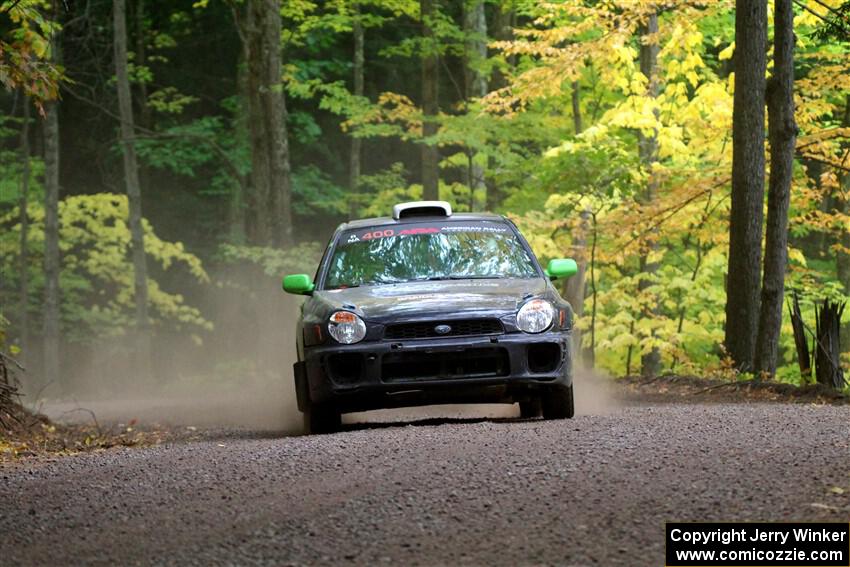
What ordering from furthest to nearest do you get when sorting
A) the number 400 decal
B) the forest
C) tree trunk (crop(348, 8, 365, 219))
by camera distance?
tree trunk (crop(348, 8, 365, 219))
the forest
the number 400 decal

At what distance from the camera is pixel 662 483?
707cm

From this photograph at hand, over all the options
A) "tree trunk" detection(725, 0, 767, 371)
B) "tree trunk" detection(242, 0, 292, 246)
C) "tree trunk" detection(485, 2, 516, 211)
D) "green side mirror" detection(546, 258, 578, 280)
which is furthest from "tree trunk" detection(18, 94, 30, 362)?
"green side mirror" detection(546, 258, 578, 280)

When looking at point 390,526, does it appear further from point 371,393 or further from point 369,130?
point 369,130

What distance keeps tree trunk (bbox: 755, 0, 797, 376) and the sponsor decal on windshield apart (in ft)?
20.8

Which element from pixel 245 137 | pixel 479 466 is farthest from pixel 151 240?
pixel 479 466

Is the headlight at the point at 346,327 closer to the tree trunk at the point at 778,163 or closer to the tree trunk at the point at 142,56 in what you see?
the tree trunk at the point at 778,163

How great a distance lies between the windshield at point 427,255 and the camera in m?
11.3

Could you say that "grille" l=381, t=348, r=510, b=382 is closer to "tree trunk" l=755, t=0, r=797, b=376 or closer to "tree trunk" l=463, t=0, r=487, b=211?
"tree trunk" l=755, t=0, r=797, b=376

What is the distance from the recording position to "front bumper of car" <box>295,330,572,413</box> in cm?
1007

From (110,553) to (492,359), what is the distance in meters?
4.51

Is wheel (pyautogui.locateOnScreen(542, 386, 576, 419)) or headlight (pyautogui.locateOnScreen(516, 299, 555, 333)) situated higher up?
headlight (pyautogui.locateOnScreen(516, 299, 555, 333))

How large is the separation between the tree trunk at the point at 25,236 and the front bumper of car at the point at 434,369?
27.4 m

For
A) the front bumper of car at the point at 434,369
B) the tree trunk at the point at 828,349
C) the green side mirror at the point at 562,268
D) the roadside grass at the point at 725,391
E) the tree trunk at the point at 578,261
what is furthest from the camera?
the tree trunk at the point at 578,261

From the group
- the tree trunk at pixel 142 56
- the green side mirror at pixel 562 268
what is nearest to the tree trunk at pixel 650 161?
the green side mirror at pixel 562 268
